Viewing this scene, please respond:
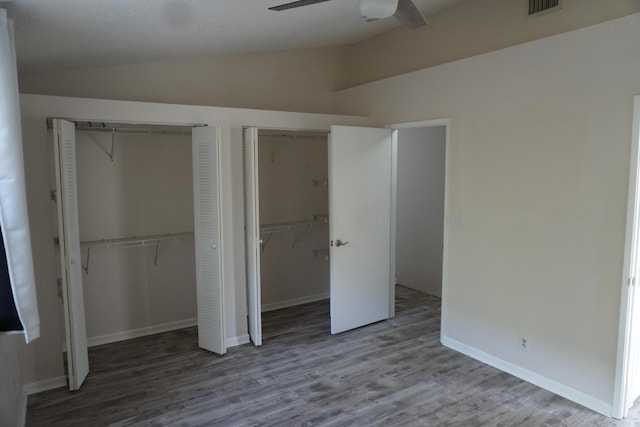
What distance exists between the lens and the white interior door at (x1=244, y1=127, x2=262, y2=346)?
3.87 metres

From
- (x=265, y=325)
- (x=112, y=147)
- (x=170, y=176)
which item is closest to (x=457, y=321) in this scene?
(x=265, y=325)

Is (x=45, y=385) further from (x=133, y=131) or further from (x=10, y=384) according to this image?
(x=133, y=131)

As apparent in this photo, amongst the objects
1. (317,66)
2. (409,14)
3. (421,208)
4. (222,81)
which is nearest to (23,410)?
(222,81)

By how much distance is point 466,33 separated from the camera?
157 inches

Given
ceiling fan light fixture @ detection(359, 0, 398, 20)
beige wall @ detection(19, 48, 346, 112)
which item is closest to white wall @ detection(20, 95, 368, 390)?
beige wall @ detection(19, 48, 346, 112)

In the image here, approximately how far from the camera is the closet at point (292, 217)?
4973mm

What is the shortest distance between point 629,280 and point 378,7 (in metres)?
2.38

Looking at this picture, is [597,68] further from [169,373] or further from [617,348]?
[169,373]

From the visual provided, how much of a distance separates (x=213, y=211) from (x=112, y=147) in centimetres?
124

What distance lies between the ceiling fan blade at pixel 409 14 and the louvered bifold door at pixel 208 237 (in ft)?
6.43

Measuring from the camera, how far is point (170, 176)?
4387 mm

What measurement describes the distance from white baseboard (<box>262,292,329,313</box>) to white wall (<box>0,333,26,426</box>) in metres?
2.54

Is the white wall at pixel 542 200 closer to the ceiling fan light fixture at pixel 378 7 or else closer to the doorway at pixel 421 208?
the doorway at pixel 421 208

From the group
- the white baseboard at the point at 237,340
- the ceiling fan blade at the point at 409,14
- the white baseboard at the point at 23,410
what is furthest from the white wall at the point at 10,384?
the ceiling fan blade at the point at 409,14
